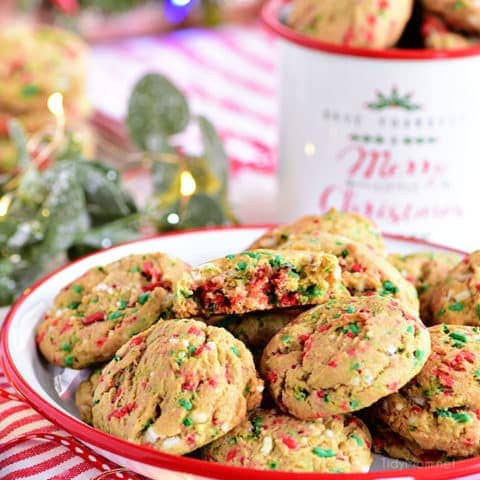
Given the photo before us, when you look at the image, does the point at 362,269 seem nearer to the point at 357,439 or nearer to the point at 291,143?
the point at 357,439

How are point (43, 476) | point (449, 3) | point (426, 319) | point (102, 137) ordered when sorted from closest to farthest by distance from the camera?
point (43, 476) < point (426, 319) < point (449, 3) < point (102, 137)

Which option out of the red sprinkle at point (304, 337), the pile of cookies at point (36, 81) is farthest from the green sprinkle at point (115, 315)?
the pile of cookies at point (36, 81)

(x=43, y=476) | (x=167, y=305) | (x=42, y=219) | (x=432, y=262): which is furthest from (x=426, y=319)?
(x=42, y=219)

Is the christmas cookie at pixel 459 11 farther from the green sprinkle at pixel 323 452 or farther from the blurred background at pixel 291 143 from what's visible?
the green sprinkle at pixel 323 452

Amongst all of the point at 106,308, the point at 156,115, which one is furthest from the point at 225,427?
the point at 156,115

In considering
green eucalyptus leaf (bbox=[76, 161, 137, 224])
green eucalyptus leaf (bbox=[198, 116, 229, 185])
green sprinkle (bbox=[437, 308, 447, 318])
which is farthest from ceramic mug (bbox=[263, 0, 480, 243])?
green sprinkle (bbox=[437, 308, 447, 318])

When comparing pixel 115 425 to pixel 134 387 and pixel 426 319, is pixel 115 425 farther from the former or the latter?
pixel 426 319
